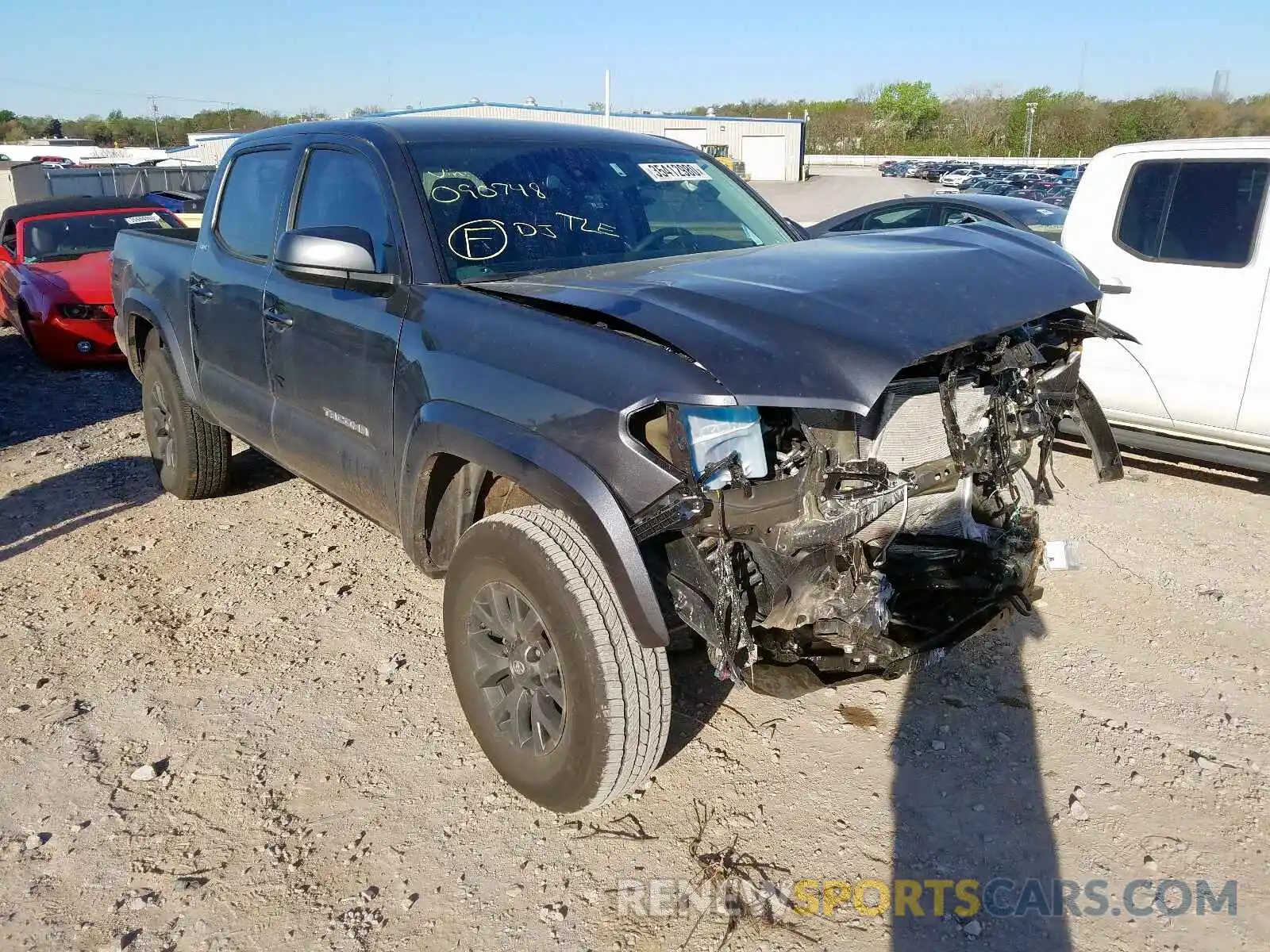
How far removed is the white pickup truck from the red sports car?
7.66 m

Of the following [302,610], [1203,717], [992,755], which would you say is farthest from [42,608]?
[1203,717]

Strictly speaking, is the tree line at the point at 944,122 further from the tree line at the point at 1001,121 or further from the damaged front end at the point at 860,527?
the damaged front end at the point at 860,527

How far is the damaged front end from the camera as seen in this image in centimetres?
243

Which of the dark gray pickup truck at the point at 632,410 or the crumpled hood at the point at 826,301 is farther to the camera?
the dark gray pickup truck at the point at 632,410

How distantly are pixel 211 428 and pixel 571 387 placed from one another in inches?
136

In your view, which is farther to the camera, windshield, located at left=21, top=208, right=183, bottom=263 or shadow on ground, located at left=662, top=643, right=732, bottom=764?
windshield, located at left=21, top=208, right=183, bottom=263

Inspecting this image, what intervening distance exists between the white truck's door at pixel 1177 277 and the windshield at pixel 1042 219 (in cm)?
263

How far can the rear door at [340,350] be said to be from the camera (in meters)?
3.22

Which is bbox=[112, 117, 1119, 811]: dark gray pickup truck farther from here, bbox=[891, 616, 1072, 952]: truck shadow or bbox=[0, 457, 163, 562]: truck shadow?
bbox=[0, 457, 163, 562]: truck shadow

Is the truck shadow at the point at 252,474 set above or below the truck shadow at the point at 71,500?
above

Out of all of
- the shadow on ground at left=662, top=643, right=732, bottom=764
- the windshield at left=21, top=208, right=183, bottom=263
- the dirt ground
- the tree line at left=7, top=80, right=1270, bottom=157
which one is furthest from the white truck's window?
the tree line at left=7, top=80, right=1270, bottom=157

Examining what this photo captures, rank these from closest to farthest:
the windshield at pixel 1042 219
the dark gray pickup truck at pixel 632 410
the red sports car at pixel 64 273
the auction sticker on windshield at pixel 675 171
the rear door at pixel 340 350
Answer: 1. the dark gray pickup truck at pixel 632 410
2. the rear door at pixel 340 350
3. the auction sticker on windshield at pixel 675 171
4. the windshield at pixel 1042 219
5. the red sports car at pixel 64 273

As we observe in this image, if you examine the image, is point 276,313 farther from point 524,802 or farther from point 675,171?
point 524,802

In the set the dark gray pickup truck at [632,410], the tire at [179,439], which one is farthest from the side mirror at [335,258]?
the tire at [179,439]
